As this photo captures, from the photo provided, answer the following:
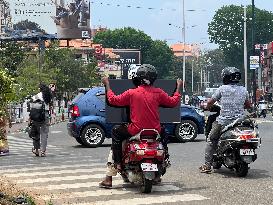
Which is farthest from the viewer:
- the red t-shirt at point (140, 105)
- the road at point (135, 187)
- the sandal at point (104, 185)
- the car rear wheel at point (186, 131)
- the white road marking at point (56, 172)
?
the car rear wheel at point (186, 131)

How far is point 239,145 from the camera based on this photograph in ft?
33.8

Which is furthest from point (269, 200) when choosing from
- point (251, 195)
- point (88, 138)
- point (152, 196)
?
point (88, 138)

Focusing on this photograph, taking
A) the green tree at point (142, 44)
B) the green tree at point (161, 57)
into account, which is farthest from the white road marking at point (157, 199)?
the green tree at point (161, 57)

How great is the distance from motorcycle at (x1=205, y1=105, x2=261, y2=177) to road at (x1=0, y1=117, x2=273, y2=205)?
0.70 feet

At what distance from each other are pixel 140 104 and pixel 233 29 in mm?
105615

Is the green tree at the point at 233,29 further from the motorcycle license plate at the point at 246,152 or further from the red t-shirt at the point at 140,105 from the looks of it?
the red t-shirt at the point at 140,105

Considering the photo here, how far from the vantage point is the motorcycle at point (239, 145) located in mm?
10235

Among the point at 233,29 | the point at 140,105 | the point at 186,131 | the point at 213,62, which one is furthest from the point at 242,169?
the point at 213,62

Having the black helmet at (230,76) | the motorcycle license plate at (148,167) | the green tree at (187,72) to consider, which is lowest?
the motorcycle license plate at (148,167)

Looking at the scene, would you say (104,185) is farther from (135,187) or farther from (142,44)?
(142,44)

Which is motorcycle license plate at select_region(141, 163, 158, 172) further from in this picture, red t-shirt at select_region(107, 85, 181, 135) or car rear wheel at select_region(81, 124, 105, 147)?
car rear wheel at select_region(81, 124, 105, 147)

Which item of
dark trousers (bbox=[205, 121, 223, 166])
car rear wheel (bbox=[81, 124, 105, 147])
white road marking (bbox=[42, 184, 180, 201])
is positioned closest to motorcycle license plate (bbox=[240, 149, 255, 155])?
dark trousers (bbox=[205, 121, 223, 166])

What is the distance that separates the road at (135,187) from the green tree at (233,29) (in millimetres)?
98322

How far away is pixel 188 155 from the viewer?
48.0ft
